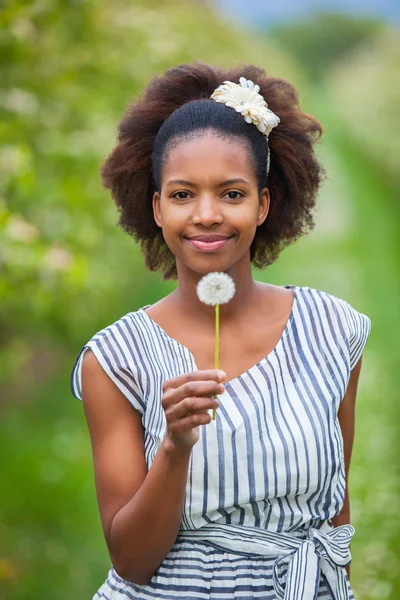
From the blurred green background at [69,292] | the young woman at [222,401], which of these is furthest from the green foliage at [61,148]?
the young woman at [222,401]

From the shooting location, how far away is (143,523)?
2.71 metres

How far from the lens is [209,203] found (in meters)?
2.79

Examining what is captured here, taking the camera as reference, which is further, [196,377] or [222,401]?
[222,401]

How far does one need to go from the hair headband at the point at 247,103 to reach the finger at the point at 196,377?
900 mm

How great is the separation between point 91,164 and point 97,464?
212 inches

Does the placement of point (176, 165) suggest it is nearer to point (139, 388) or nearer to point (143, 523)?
point (139, 388)

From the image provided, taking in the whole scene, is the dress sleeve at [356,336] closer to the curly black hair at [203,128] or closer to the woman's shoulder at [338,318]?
the woman's shoulder at [338,318]

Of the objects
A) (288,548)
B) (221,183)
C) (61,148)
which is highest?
(61,148)

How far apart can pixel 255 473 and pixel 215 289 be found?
0.51 meters

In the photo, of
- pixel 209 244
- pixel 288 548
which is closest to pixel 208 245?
pixel 209 244

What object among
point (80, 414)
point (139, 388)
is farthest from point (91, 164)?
point (139, 388)

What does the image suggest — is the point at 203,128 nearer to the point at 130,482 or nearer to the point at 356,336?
the point at 356,336

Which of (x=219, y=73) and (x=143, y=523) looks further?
(x=219, y=73)

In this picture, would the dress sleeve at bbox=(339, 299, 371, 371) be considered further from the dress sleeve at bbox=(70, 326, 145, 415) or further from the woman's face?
the dress sleeve at bbox=(70, 326, 145, 415)
